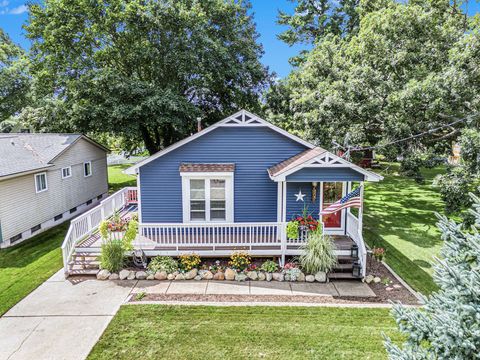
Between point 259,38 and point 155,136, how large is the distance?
37.8 ft

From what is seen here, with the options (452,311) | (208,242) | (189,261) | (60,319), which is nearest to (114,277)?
(60,319)

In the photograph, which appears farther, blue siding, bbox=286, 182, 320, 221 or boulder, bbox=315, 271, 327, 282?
blue siding, bbox=286, 182, 320, 221

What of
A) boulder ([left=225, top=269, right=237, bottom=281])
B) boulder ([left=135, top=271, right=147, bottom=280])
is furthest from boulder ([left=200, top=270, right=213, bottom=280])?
boulder ([left=135, top=271, right=147, bottom=280])

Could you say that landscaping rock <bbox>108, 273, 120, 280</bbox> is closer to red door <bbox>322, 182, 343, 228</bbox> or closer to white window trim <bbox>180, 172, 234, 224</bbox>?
white window trim <bbox>180, 172, 234, 224</bbox>

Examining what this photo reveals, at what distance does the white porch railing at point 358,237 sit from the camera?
9.24 metres

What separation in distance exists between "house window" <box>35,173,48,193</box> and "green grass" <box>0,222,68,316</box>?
6.89 feet

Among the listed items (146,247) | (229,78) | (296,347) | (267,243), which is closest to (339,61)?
(229,78)

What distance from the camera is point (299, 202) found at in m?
11.2

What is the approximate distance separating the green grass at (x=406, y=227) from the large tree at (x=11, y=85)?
3197cm

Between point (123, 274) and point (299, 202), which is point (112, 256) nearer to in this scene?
point (123, 274)

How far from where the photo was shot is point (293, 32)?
32.9 m

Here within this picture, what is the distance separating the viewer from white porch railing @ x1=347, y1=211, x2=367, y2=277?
30.3 ft

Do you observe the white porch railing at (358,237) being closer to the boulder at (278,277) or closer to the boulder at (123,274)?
the boulder at (278,277)

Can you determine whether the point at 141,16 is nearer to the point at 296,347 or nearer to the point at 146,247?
the point at 146,247
